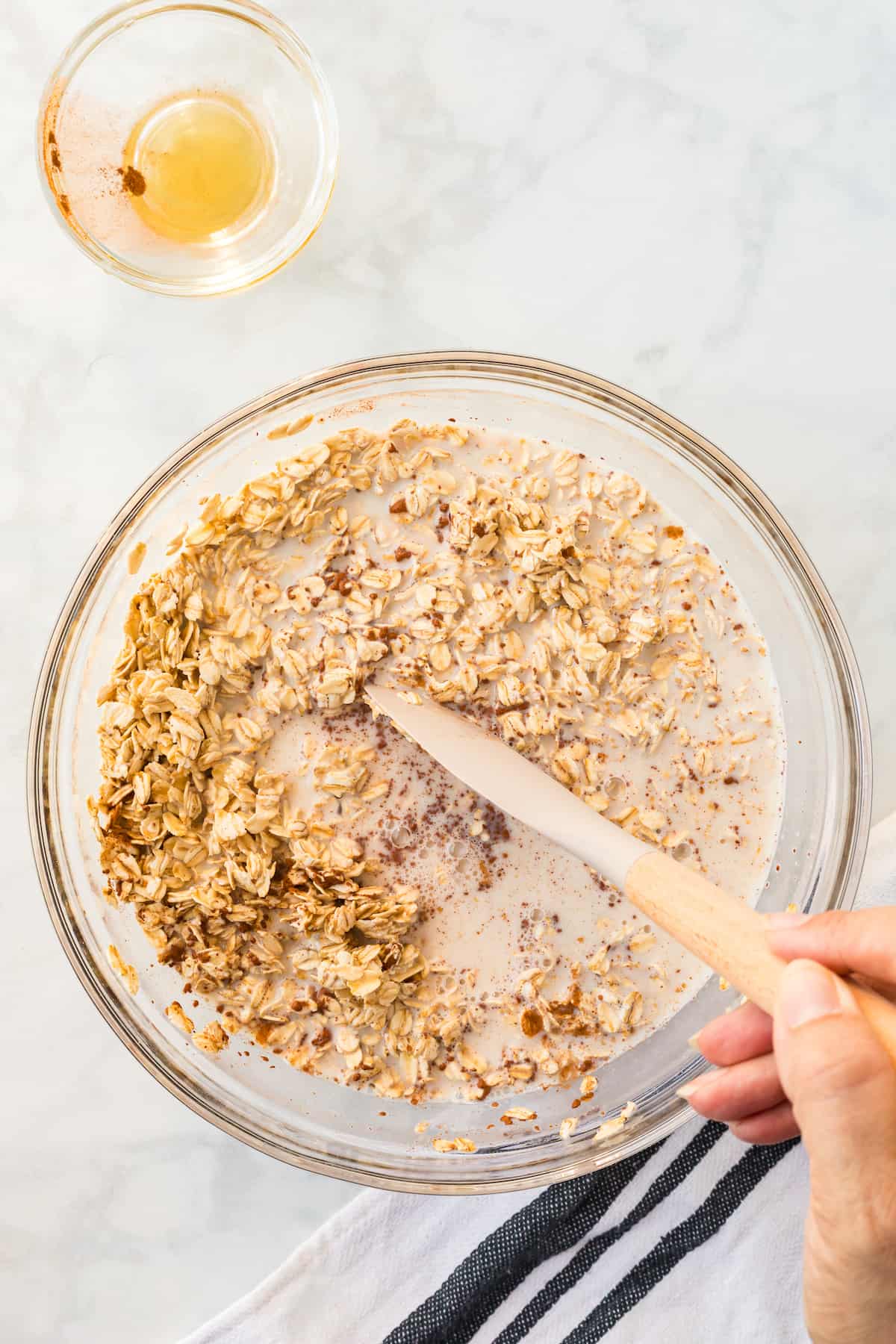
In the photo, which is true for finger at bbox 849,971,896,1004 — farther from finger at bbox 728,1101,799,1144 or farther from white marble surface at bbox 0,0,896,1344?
white marble surface at bbox 0,0,896,1344

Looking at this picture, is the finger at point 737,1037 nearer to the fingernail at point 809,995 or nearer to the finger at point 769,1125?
the finger at point 769,1125

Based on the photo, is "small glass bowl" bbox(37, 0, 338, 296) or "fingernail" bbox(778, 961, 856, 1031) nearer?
"fingernail" bbox(778, 961, 856, 1031)

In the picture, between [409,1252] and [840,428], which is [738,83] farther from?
[409,1252]

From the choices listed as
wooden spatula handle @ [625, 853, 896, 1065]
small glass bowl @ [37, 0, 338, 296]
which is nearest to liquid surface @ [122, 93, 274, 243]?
small glass bowl @ [37, 0, 338, 296]

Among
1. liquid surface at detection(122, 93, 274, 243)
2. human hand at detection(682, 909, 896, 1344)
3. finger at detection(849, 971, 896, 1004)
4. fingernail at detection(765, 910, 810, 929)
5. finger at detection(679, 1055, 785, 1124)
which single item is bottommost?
human hand at detection(682, 909, 896, 1344)

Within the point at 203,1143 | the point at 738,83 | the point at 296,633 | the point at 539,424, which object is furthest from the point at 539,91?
the point at 203,1143

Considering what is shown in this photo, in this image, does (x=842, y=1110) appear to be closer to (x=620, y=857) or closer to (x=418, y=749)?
(x=620, y=857)
